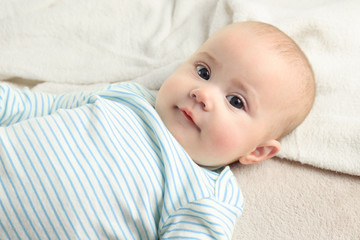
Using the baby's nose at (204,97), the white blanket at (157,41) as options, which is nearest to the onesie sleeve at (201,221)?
the baby's nose at (204,97)

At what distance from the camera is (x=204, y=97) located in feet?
3.24

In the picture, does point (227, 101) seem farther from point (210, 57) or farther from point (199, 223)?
point (199, 223)

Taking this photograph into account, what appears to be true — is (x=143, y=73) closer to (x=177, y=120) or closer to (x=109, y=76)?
(x=109, y=76)

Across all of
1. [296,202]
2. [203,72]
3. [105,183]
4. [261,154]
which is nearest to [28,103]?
[105,183]

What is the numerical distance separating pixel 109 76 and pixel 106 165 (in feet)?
1.82

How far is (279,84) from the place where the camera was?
104 cm

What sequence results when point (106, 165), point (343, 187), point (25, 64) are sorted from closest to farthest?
point (106, 165) → point (343, 187) → point (25, 64)

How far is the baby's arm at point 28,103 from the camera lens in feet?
3.57

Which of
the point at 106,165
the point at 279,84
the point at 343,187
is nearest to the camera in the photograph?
the point at 106,165

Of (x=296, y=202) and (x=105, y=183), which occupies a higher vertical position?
(x=105, y=183)

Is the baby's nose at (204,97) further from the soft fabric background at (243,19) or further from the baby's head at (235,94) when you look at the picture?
the soft fabric background at (243,19)

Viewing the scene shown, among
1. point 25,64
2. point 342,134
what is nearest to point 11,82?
point 25,64

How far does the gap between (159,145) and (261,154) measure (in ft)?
1.04

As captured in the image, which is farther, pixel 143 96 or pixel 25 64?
pixel 25 64
